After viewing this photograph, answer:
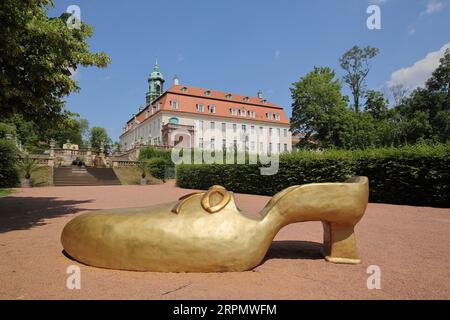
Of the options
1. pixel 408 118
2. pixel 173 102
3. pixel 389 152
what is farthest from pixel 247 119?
pixel 389 152

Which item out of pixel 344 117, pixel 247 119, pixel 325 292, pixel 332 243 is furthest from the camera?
pixel 247 119

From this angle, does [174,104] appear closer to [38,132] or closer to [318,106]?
[318,106]

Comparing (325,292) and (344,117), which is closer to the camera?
(325,292)

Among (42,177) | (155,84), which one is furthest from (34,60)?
(155,84)

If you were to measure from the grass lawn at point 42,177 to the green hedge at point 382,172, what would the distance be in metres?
20.3

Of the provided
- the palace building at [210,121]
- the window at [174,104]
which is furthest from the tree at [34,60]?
the window at [174,104]

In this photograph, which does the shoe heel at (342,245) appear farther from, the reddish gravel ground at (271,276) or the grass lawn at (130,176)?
the grass lawn at (130,176)

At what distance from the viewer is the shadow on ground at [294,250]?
18.0ft

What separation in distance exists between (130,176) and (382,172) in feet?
101

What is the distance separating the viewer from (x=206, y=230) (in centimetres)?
432

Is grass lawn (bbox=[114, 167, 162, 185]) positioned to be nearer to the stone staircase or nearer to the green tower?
the stone staircase
